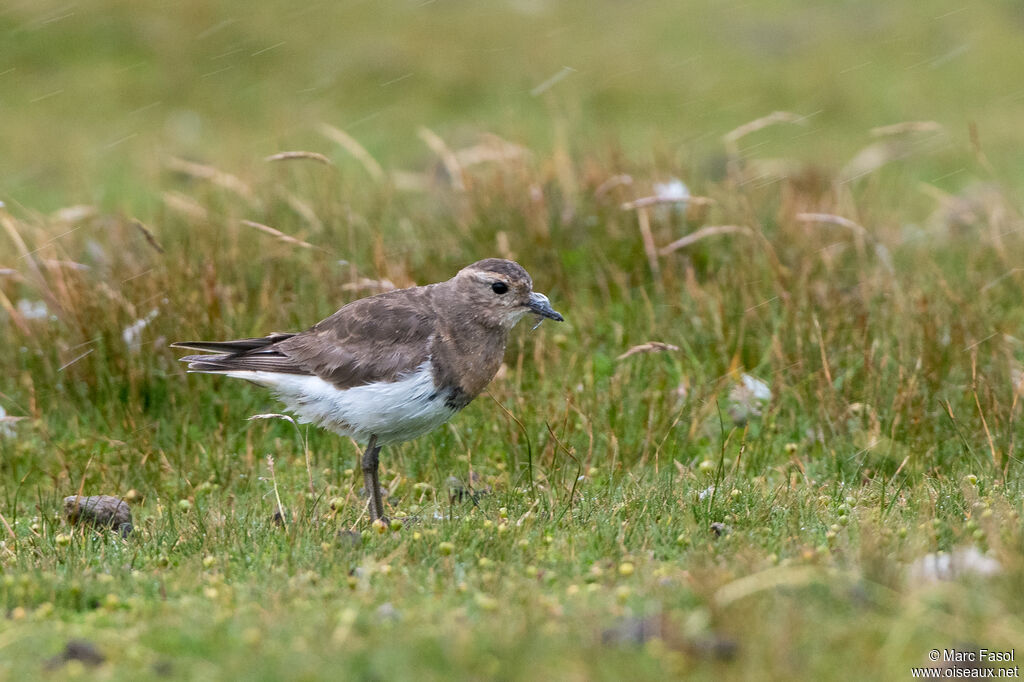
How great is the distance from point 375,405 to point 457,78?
43.7 feet

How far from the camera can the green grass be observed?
13.0ft

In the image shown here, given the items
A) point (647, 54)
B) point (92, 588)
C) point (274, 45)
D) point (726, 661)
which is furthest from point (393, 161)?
point (726, 661)

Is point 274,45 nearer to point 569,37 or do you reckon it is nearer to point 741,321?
point 569,37

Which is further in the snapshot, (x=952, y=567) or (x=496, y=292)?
(x=496, y=292)

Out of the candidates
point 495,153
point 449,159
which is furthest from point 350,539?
point 495,153

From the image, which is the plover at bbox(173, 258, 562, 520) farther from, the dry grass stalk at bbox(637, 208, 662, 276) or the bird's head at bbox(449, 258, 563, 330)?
the dry grass stalk at bbox(637, 208, 662, 276)

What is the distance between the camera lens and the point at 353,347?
6.23 meters

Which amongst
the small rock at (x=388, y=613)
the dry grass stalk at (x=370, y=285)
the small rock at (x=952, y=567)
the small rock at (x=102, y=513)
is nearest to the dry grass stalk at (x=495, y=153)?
Answer: the dry grass stalk at (x=370, y=285)

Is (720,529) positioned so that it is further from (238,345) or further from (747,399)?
(238,345)

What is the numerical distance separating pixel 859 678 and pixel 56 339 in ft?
18.5

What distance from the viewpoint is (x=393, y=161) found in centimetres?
1576

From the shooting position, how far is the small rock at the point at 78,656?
391 cm

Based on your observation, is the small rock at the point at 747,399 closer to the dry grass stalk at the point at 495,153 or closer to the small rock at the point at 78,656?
the dry grass stalk at the point at 495,153

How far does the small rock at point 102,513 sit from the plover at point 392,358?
0.91 metres
